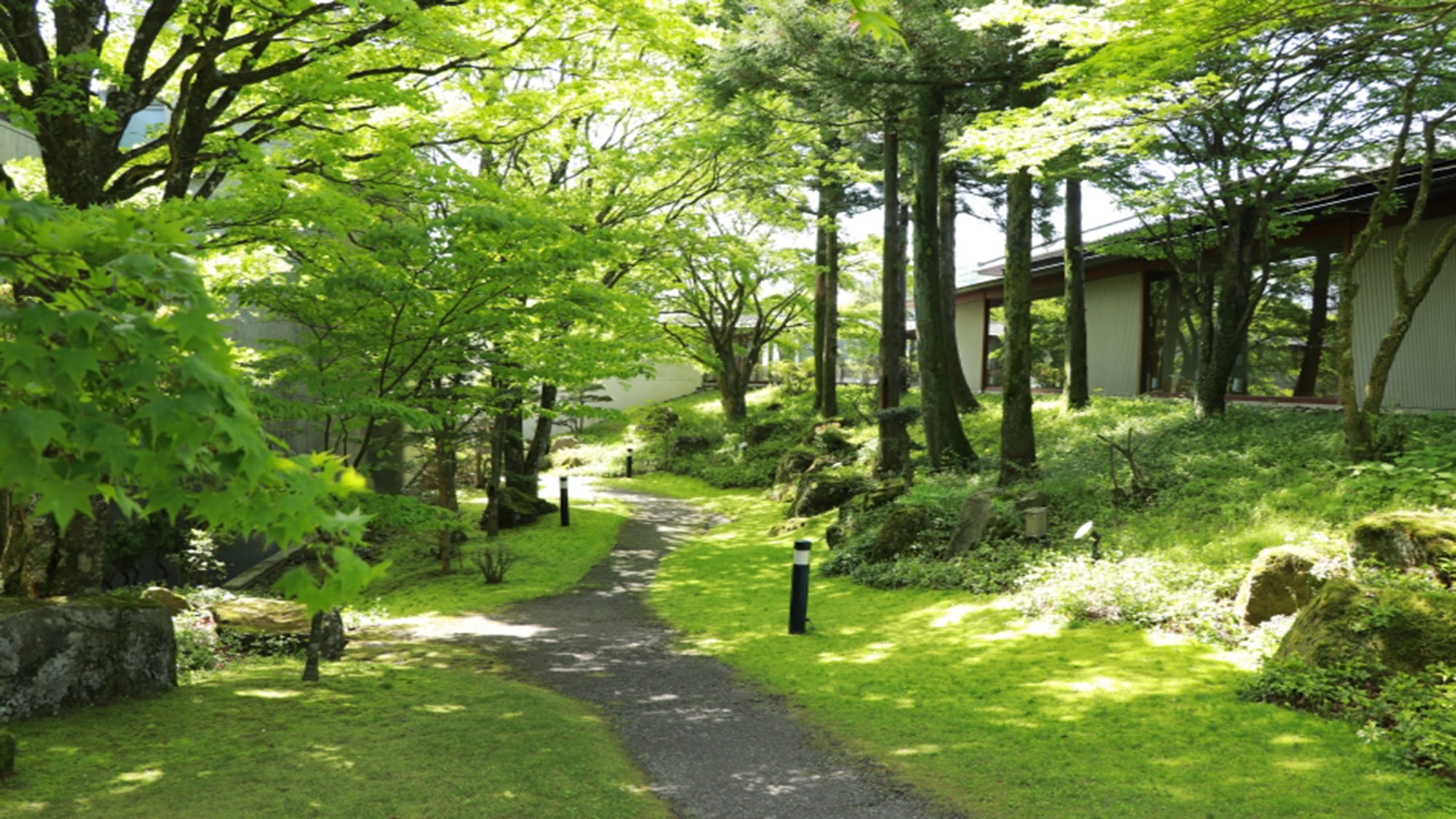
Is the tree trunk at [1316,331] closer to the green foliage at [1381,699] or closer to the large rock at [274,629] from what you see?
the green foliage at [1381,699]

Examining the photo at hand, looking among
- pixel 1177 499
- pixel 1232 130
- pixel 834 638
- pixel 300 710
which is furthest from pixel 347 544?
pixel 1232 130

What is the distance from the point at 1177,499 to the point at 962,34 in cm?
728

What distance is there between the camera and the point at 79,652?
5.50 meters

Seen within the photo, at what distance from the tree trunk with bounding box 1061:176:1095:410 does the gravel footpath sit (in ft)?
35.5

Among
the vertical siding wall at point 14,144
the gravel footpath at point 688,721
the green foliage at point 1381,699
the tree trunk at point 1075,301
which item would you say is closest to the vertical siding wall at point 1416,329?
the tree trunk at point 1075,301

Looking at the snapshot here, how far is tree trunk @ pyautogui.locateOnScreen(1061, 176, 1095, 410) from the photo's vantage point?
59.8 ft

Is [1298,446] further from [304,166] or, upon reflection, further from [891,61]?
[304,166]

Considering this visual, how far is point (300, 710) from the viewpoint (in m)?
5.73

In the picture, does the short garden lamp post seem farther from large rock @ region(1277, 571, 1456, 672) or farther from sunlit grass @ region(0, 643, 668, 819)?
sunlit grass @ region(0, 643, 668, 819)

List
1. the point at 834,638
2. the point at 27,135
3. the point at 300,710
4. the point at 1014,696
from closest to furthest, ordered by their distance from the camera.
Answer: the point at 300,710 → the point at 1014,696 → the point at 834,638 → the point at 27,135

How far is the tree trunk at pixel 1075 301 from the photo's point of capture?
18.2 meters

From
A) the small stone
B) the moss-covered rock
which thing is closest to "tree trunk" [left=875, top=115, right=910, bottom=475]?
the moss-covered rock

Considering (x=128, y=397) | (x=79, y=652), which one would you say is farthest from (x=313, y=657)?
(x=128, y=397)

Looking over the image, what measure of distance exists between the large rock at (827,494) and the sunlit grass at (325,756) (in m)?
9.45
